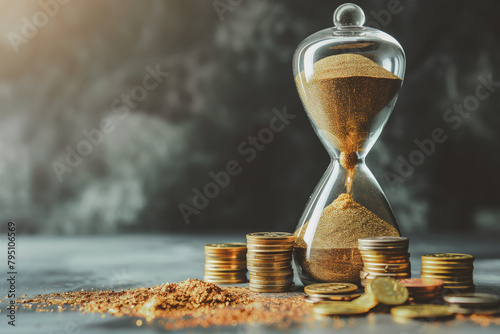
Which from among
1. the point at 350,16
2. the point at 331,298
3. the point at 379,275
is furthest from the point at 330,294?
the point at 350,16

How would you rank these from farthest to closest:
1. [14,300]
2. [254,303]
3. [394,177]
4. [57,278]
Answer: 1. [394,177]
2. [57,278]
3. [14,300]
4. [254,303]

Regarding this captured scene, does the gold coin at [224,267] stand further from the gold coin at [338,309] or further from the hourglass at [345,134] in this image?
the gold coin at [338,309]

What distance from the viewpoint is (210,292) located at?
2287mm

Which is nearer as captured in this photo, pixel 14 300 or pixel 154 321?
pixel 154 321

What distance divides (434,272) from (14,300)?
5.50ft

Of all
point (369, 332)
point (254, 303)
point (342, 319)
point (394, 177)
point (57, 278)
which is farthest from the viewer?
point (394, 177)

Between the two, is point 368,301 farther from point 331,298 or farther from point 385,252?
point 385,252

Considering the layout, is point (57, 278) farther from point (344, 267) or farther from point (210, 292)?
point (344, 267)

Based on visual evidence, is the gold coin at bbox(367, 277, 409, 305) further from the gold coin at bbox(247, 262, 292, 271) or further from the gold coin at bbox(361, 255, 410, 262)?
the gold coin at bbox(247, 262, 292, 271)

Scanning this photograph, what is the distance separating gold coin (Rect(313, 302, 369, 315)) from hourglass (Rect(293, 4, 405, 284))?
1.40 feet

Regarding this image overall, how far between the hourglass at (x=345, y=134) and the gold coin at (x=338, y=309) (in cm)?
43

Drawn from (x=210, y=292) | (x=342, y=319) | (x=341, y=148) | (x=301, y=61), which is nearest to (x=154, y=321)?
(x=210, y=292)

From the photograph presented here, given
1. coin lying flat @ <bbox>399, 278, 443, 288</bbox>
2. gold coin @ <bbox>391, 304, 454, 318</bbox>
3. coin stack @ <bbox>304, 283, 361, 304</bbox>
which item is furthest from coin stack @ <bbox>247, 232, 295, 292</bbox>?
gold coin @ <bbox>391, 304, 454, 318</bbox>

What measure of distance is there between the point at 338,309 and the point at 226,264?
883 millimetres
